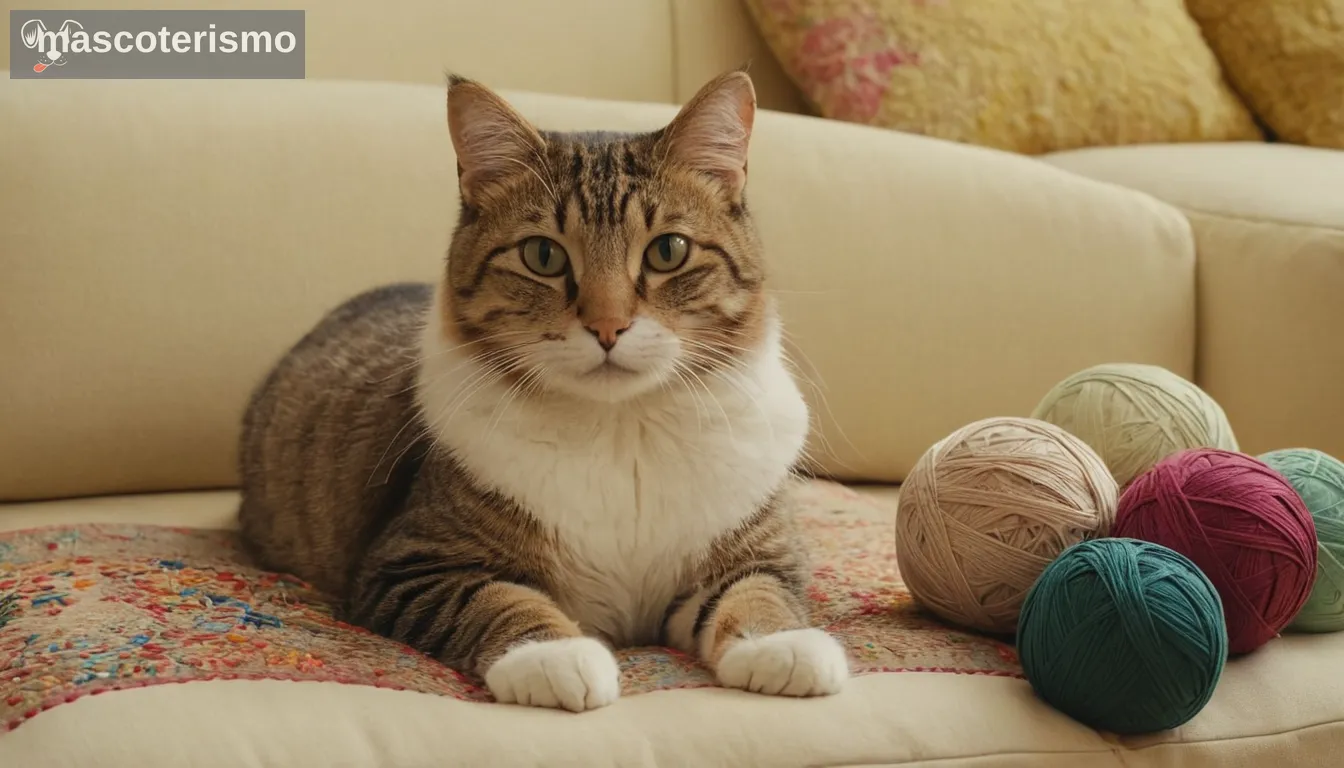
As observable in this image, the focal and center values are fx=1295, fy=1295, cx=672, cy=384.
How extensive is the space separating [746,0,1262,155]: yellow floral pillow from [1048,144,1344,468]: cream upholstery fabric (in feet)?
0.83

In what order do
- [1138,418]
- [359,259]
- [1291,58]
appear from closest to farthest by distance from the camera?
[1138,418]
[359,259]
[1291,58]

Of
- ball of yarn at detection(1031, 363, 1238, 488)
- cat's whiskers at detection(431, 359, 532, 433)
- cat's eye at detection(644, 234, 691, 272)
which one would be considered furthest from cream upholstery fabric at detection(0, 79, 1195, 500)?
cat's eye at detection(644, 234, 691, 272)

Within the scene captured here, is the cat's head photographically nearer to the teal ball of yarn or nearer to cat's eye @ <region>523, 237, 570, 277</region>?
cat's eye @ <region>523, 237, 570, 277</region>

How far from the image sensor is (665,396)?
141cm

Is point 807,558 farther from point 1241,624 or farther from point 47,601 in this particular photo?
point 47,601

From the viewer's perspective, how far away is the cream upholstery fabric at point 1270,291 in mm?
2057

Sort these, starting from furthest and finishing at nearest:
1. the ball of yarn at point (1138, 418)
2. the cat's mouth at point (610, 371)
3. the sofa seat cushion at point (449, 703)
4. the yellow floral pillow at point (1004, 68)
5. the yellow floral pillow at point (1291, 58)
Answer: the yellow floral pillow at point (1291, 58)
the yellow floral pillow at point (1004, 68)
the ball of yarn at point (1138, 418)
the cat's mouth at point (610, 371)
the sofa seat cushion at point (449, 703)

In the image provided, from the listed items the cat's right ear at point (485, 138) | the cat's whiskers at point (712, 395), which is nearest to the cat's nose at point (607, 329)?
the cat's whiskers at point (712, 395)

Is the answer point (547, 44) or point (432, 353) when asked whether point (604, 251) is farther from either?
point (547, 44)

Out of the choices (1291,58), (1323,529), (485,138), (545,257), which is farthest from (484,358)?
(1291,58)

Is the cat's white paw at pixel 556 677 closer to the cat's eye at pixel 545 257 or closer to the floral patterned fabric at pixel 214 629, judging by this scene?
the floral patterned fabric at pixel 214 629

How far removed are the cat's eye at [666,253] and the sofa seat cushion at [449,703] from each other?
1.35 feet

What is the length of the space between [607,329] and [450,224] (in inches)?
34.8

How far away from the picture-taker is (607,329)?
1279 millimetres
